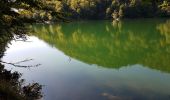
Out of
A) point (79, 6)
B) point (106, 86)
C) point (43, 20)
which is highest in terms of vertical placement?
point (43, 20)

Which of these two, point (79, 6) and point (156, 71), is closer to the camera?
point (156, 71)

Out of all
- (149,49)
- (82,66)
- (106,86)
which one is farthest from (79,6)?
(106,86)

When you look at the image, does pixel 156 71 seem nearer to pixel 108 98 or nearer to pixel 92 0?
pixel 108 98

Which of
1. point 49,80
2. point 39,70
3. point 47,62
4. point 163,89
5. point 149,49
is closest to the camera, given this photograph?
point 163,89

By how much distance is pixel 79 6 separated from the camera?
138 metres

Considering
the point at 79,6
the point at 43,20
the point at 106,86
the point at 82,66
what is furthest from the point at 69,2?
the point at 43,20

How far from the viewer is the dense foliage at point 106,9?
12619 cm

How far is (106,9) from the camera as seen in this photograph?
5340 inches

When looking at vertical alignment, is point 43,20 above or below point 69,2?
above

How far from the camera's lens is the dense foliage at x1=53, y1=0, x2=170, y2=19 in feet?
414

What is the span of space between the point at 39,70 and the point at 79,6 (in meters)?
105

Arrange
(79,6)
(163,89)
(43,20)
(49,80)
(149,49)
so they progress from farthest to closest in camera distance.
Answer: (79,6)
(149,49)
(49,80)
(163,89)
(43,20)

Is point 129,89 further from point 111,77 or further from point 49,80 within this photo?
point 49,80

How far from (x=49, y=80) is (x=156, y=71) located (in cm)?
1035
